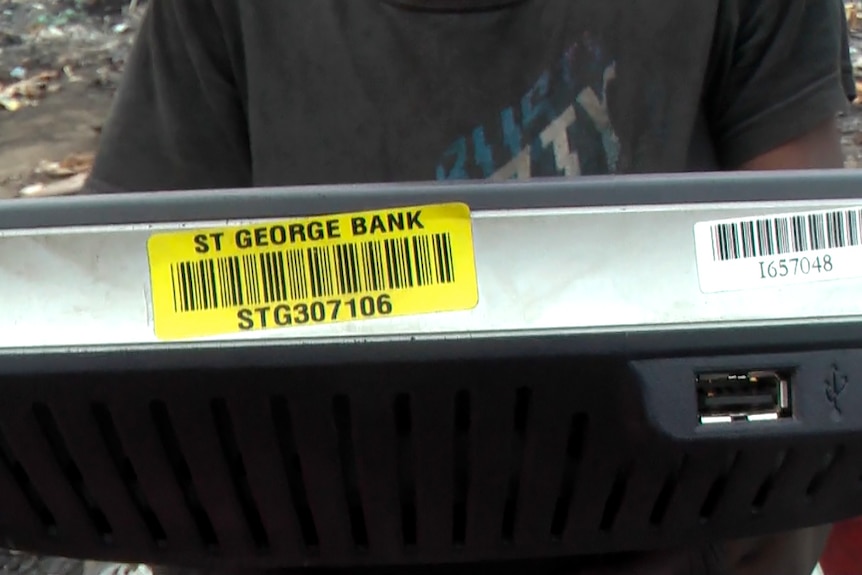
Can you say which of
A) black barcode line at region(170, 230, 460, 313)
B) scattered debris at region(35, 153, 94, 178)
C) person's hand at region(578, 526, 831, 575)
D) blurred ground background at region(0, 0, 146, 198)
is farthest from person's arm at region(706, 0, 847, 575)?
scattered debris at region(35, 153, 94, 178)

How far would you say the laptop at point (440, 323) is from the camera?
0.99 feet

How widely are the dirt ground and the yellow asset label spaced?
219 centimetres

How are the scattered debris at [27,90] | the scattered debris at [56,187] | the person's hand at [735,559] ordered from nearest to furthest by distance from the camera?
the person's hand at [735,559], the scattered debris at [56,187], the scattered debris at [27,90]

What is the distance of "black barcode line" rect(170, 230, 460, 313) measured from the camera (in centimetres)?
31

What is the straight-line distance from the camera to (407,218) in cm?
31

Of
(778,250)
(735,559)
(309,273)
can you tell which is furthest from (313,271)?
(735,559)

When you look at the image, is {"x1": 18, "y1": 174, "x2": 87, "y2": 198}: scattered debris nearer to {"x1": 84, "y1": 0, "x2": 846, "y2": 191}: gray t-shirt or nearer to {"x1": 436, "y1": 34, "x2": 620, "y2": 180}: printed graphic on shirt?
{"x1": 84, "y1": 0, "x2": 846, "y2": 191}: gray t-shirt

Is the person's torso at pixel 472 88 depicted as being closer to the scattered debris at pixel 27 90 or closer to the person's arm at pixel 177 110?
the person's arm at pixel 177 110

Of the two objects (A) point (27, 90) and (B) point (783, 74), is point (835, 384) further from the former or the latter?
(A) point (27, 90)

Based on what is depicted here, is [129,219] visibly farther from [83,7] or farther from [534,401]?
[83,7]

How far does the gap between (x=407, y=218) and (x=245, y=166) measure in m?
0.54

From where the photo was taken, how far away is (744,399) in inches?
13.0

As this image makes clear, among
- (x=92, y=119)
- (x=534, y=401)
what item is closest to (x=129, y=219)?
(x=534, y=401)

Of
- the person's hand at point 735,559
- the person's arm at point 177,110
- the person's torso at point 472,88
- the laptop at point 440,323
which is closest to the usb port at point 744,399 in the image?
the laptop at point 440,323
